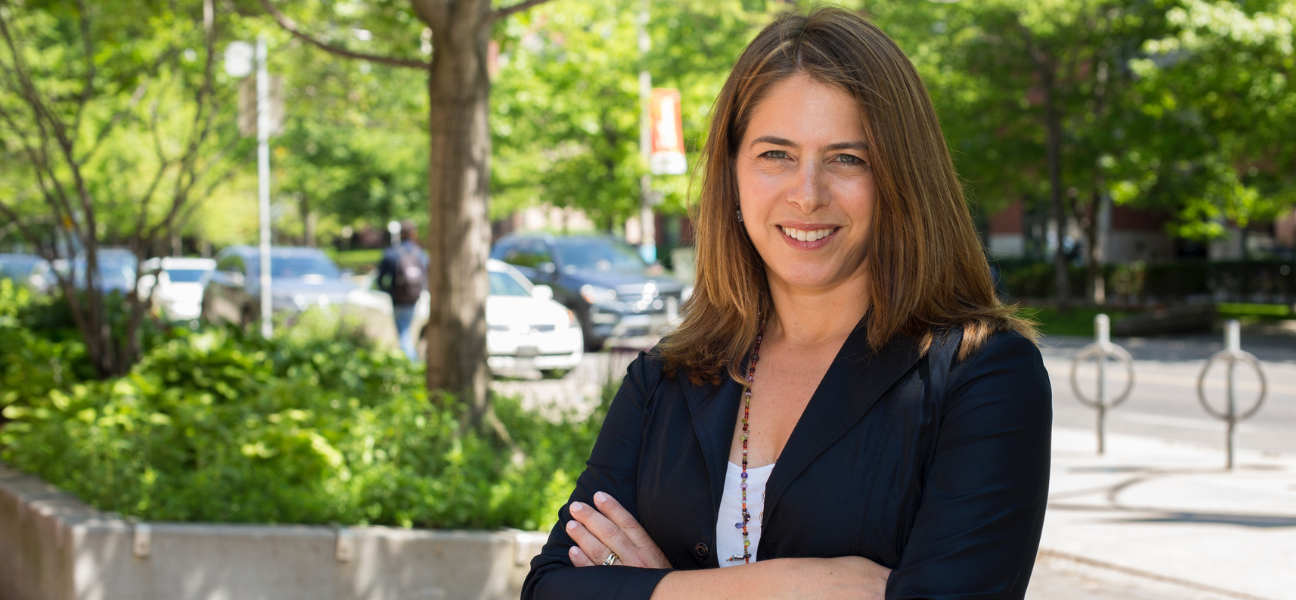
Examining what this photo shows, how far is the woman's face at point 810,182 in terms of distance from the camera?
176 cm

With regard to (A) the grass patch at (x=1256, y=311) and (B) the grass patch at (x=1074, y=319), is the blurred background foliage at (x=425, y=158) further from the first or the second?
(A) the grass patch at (x=1256, y=311)

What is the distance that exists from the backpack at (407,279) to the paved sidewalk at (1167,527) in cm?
717

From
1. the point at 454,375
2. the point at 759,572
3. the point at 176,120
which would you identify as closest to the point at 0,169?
the point at 176,120

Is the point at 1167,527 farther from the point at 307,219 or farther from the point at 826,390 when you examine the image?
the point at 307,219

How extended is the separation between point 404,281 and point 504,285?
1.99m

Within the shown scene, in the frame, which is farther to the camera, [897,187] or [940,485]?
[897,187]

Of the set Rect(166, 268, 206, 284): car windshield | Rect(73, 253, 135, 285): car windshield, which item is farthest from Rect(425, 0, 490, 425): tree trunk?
Rect(166, 268, 206, 284): car windshield

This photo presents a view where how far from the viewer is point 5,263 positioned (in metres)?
28.7

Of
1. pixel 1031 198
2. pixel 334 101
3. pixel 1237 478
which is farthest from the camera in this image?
pixel 1031 198

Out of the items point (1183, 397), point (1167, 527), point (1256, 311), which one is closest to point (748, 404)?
point (1167, 527)

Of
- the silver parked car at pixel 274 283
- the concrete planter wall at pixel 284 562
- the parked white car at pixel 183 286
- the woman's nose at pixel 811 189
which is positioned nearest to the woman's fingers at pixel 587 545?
the woman's nose at pixel 811 189

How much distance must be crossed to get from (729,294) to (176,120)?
87.3 ft

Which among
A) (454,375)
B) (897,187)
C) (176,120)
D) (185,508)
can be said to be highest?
(176,120)

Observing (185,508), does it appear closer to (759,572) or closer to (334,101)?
(759,572)
